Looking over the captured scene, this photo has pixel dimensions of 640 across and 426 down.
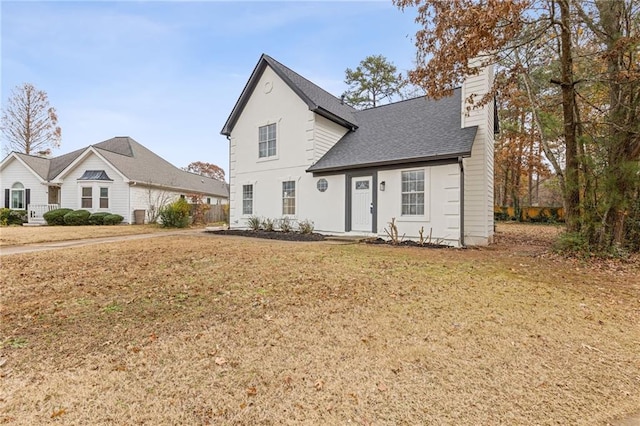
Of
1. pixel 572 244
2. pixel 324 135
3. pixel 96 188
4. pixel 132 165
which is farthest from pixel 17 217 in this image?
pixel 572 244

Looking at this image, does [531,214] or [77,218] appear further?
[531,214]

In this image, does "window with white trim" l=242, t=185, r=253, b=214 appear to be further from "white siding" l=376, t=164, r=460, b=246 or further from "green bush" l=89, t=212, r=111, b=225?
"green bush" l=89, t=212, r=111, b=225

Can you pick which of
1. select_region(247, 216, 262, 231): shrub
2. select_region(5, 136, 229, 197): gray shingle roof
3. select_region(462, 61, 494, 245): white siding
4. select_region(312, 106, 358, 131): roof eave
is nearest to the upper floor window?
select_region(312, 106, 358, 131): roof eave

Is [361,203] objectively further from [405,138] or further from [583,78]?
[583,78]

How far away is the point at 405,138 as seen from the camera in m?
11.4

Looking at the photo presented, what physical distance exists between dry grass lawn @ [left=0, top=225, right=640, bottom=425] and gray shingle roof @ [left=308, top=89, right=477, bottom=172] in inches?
205

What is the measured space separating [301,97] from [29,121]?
1090 inches

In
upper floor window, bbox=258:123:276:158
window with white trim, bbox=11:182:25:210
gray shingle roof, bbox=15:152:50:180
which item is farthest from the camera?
window with white trim, bbox=11:182:25:210

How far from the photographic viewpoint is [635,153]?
7270 millimetres

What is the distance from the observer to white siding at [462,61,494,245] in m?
9.70

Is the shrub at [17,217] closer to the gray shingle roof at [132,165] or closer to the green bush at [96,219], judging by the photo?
the gray shingle roof at [132,165]

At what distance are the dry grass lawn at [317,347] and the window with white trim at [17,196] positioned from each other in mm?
21452

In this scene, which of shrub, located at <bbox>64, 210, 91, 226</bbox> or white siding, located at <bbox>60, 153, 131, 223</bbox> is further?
white siding, located at <bbox>60, 153, 131, 223</bbox>

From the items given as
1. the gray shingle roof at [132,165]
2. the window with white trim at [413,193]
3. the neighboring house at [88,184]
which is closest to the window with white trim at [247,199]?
the window with white trim at [413,193]
